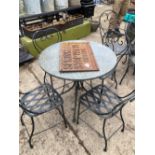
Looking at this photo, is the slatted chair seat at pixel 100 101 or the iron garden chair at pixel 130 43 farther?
the iron garden chair at pixel 130 43

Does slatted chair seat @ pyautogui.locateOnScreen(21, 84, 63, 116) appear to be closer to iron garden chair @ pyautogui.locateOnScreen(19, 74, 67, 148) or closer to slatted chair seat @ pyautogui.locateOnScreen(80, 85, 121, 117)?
iron garden chair @ pyautogui.locateOnScreen(19, 74, 67, 148)

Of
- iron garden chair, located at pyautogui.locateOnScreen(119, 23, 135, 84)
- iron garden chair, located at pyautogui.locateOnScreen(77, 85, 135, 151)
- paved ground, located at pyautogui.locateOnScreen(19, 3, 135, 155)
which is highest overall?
iron garden chair, located at pyautogui.locateOnScreen(119, 23, 135, 84)

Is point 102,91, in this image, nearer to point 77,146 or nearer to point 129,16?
point 77,146

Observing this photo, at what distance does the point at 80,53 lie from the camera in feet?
6.38

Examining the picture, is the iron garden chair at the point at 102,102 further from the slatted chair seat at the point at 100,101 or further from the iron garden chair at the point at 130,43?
the iron garden chair at the point at 130,43

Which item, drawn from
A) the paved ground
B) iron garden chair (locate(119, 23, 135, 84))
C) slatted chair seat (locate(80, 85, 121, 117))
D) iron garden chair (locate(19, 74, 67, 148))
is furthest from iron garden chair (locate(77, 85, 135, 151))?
iron garden chair (locate(119, 23, 135, 84))

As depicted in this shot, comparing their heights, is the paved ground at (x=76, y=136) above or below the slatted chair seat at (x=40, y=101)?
below

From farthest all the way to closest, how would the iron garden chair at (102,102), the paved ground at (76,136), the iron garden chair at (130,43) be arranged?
1. the iron garden chair at (130,43)
2. the paved ground at (76,136)
3. the iron garden chair at (102,102)

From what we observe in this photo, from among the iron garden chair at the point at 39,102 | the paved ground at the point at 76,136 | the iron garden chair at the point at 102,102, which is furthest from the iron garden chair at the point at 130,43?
the iron garden chair at the point at 39,102

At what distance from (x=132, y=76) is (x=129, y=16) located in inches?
41.0

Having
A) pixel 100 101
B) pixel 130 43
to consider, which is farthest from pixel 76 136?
pixel 130 43

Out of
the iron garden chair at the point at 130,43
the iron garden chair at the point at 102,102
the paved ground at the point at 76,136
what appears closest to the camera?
the iron garden chair at the point at 102,102

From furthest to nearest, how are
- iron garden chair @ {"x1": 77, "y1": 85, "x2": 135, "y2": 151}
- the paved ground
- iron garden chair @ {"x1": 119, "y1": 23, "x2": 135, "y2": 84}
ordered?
iron garden chair @ {"x1": 119, "y1": 23, "x2": 135, "y2": 84} < the paved ground < iron garden chair @ {"x1": 77, "y1": 85, "x2": 135, "y2": 151}
